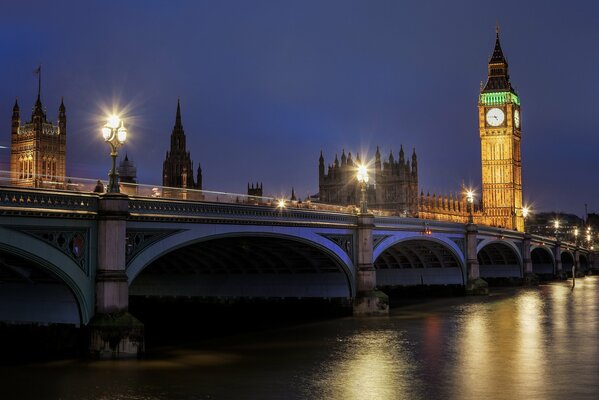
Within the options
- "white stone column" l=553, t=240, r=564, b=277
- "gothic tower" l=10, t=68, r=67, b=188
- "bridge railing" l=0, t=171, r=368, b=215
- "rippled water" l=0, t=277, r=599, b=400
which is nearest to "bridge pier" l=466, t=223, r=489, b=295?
"rippled water" l=0, t=277, r=599, b=400

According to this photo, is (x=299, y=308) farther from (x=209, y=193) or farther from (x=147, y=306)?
(x=209, y=193)

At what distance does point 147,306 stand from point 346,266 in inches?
648

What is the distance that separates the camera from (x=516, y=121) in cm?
15288

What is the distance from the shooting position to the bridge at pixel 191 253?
25844 millimetres

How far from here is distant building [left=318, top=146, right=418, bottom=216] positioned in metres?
130

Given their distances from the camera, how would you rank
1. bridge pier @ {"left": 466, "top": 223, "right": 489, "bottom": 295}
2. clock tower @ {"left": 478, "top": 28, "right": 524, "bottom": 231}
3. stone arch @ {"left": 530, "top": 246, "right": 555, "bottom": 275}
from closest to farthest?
bridge pier @ {"left": 466, "top": 223, "right": 489, "bottom": 295}, stone arch @ {"left": 530, "top": 246, "right": 555, "bottom": 275}, clock tower @ {"left": 478, "top": 28, "right": 524, "bottom": 231}

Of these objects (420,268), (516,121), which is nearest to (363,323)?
(420,268)

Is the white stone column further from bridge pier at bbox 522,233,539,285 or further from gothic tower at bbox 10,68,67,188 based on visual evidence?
gothic tower at bbox 10,68,67,188

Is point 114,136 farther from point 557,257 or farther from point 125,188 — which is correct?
point 557,257

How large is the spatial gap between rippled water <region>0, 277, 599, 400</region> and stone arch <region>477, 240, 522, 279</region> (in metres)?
48.8

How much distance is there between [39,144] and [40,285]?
122634 mm

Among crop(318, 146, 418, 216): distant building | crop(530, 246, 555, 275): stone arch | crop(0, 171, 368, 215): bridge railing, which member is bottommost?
crop(530, 246, 555, 275): stone arch

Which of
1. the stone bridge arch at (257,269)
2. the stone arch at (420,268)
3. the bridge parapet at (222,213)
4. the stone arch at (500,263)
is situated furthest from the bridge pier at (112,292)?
the stone arch at (500,263)

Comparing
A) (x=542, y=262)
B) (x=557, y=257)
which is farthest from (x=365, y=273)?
(x=542, y=262)
